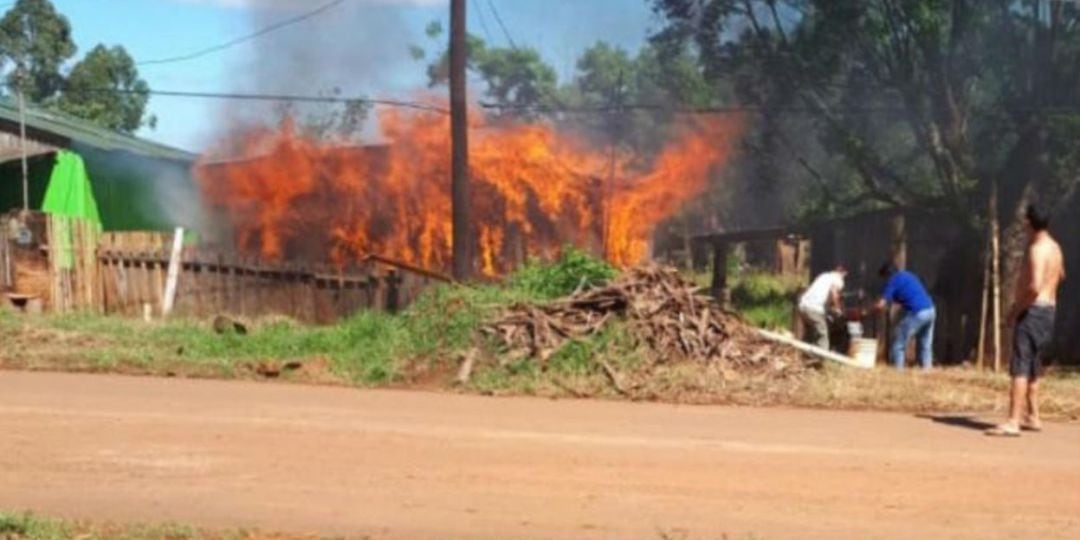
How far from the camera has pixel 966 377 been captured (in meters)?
14.9

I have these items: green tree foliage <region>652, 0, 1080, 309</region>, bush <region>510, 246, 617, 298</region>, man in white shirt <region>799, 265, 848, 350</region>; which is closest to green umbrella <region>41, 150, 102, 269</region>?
green tree foliage <region>652, 0, 1080, 309</region>

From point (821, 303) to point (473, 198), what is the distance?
9.87 meters

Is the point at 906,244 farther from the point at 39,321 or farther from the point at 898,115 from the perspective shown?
the point at 39,321

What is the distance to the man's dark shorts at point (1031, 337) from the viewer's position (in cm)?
1104

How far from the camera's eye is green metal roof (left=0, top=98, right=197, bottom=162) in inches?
1032

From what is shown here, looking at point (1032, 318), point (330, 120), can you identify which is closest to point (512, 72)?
point (330, 120)

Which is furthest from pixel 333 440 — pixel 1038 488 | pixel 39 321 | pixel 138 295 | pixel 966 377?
pixel 138 295

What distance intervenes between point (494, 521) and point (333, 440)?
2.82 m

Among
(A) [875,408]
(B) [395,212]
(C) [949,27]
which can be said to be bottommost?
(A) [875,408]

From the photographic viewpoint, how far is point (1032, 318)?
1112 cm

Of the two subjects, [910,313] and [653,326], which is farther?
[910,313]

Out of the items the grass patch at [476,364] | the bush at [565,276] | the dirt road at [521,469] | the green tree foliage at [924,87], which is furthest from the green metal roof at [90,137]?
the dirt road at [521,469]

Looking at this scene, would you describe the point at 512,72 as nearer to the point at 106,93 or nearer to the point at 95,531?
the point at 106,93

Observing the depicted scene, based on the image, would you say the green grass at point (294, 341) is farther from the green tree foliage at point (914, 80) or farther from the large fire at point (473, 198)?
the large fire at point (473, 198)
